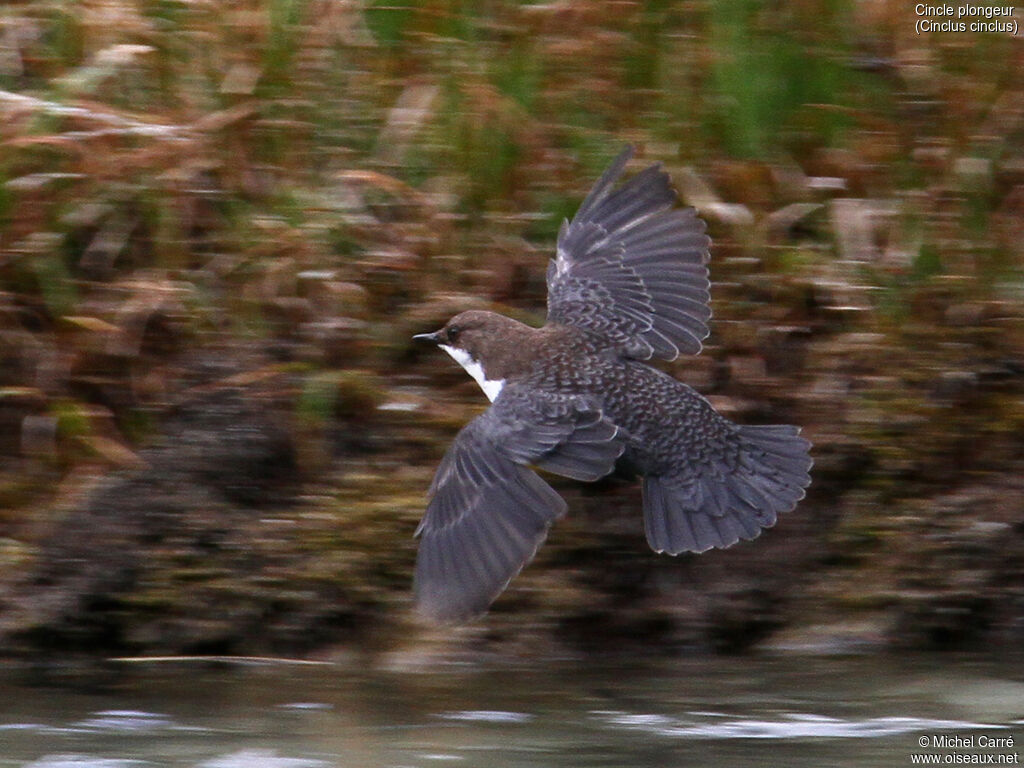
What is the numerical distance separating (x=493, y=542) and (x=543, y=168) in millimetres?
1947

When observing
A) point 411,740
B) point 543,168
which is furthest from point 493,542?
point 543,168

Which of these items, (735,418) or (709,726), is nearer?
(709,726)

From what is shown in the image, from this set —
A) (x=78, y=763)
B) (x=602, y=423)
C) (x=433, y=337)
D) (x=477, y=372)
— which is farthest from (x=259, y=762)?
(x=433, y=337)

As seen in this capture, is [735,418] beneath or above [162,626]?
above

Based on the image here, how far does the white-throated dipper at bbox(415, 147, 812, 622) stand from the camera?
3.72 m

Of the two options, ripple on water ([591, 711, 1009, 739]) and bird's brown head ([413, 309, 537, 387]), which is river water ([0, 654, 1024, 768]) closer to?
ripple on water ([591, 711, 1009, 739])

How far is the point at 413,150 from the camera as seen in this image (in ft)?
17.6

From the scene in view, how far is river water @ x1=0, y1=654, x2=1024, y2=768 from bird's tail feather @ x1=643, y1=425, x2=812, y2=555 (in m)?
0.38

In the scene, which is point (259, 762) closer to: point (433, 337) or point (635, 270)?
point (433, 337)

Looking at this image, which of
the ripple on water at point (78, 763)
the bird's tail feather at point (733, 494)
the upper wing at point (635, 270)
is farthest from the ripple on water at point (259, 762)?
the upper wing at point (635, 270)

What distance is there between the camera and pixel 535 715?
3.76 m

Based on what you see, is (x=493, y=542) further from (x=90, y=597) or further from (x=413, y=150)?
(x=413, y=150)

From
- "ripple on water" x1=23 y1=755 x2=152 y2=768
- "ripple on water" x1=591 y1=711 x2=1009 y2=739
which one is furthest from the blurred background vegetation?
"ripple on water" x1=23 y1=755 x2=152 y2=768

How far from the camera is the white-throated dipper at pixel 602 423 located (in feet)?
12.2
